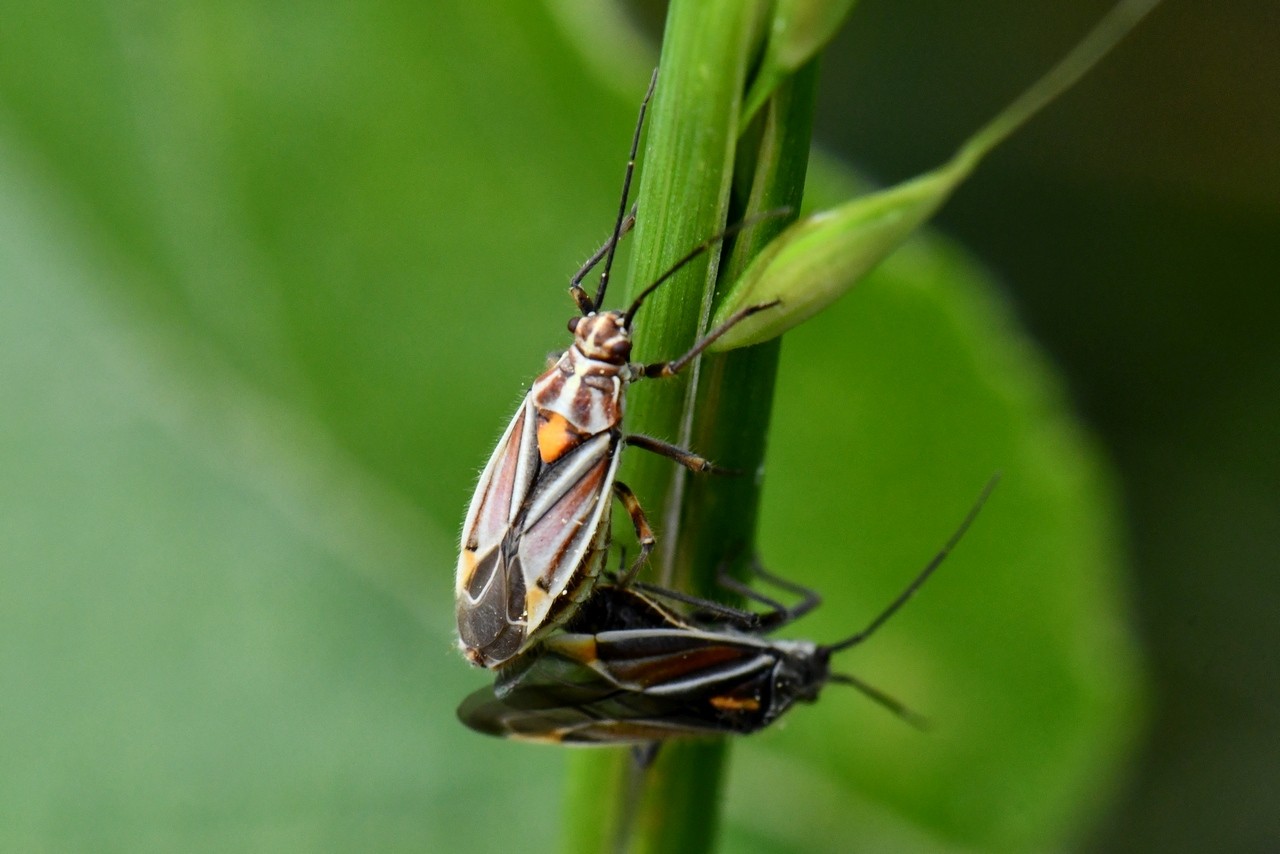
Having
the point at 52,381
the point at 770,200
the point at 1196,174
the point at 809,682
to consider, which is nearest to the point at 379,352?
the point at 52,381

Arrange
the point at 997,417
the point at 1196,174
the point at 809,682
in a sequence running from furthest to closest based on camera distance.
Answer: the point at 1196,174
the point at 809,682
the point at 997,417

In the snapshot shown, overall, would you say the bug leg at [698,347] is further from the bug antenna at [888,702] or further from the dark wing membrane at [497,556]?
the bug antenna at [888,702]

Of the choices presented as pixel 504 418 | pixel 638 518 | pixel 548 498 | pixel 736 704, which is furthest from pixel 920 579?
pixel 638 518

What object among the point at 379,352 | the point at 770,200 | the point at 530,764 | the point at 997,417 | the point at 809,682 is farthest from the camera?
the point at 530,764

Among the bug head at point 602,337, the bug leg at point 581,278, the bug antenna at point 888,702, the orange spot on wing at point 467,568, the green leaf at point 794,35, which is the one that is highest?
the green leaf at point 794,35

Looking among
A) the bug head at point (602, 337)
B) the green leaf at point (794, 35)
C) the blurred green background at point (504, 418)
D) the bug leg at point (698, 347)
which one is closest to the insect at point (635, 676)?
the blurred green background at point (504, 418)

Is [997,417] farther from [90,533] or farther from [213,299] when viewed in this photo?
[90,533]
